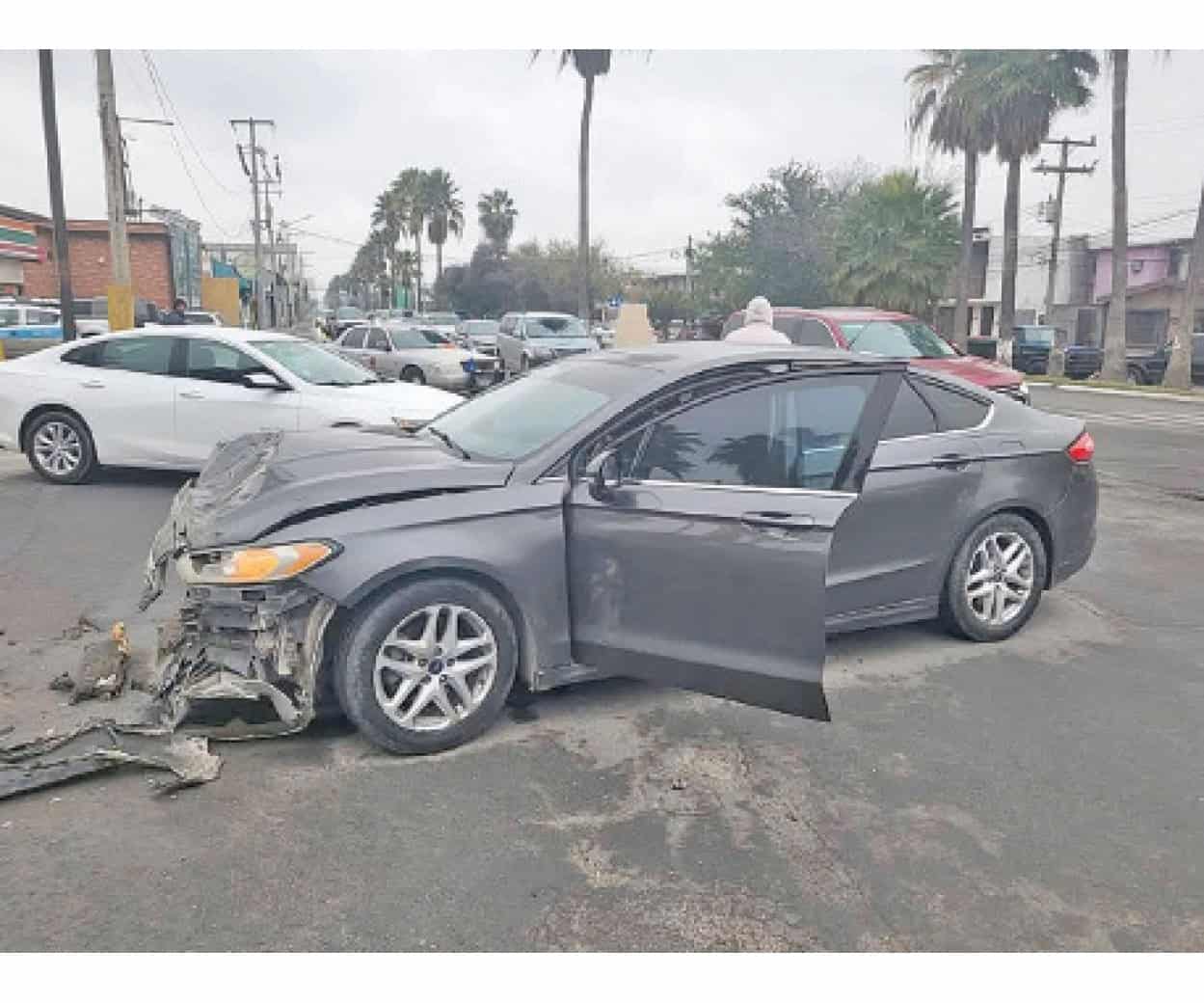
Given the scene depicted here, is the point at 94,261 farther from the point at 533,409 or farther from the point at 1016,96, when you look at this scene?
the point at 533,409

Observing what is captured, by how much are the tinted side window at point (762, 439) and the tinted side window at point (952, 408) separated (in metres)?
0.95

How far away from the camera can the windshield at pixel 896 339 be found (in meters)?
10.9

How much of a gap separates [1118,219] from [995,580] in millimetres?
24237

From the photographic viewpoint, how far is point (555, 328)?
20.3 m

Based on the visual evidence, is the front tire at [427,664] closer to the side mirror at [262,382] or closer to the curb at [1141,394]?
the side mirror at [262,382]

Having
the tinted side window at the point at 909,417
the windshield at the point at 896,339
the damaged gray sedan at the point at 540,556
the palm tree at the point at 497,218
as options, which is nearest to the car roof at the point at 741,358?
the damaged gray sedan at the point at 540,556

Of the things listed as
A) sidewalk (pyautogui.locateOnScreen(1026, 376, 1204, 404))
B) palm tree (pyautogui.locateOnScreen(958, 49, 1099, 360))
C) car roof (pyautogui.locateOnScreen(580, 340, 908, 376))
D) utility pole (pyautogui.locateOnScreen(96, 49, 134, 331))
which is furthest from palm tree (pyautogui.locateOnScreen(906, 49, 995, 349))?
car roof (pyautogui.locateOnScreen(580, 340, 908, 376))

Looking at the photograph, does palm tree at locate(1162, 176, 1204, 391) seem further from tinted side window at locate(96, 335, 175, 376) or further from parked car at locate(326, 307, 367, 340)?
parked car at locate(326, 307, 367, 340)

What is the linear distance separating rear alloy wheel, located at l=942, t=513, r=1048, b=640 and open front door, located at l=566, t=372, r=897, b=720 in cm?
136

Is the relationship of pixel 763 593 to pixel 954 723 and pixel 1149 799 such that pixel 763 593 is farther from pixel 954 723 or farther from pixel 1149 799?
pixel 1149 799

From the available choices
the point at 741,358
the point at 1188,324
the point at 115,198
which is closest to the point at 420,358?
the point at 115,198

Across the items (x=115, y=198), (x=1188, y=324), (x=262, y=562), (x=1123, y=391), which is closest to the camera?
(x=262, y=562)

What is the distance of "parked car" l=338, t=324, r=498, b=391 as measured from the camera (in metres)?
16.8

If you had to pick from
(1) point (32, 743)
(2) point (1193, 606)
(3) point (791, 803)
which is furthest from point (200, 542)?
(2) point (1193, 606)
